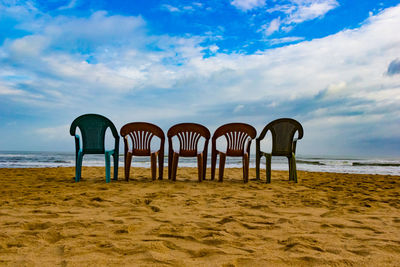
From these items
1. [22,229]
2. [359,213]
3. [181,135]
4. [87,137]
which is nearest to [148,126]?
[181,135]

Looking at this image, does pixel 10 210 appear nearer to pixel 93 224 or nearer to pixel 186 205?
pixel 93 224

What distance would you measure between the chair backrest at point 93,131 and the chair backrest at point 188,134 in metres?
1.27

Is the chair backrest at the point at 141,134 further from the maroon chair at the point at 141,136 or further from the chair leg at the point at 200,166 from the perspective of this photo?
the chair leg at the point at 200,166

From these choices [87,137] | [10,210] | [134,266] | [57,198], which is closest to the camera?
[134,266]

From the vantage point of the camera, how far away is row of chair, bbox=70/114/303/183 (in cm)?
586

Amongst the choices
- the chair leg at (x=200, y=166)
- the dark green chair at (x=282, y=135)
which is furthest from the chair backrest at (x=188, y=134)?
the dark green chair at (x=282, y=135)

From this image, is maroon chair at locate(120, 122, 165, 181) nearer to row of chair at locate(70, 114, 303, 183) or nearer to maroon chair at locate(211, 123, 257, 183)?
row of chair at locate(70, 114, 303, 183)

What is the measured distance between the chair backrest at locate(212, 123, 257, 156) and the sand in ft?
6.28

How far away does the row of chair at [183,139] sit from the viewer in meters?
5.86

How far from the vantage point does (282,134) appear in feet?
20.1

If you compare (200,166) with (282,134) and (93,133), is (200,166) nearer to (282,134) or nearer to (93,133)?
(282,134)

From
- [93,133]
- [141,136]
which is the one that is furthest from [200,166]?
[93,133]

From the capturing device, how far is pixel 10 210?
3.18m

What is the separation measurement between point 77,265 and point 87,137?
4540mm
